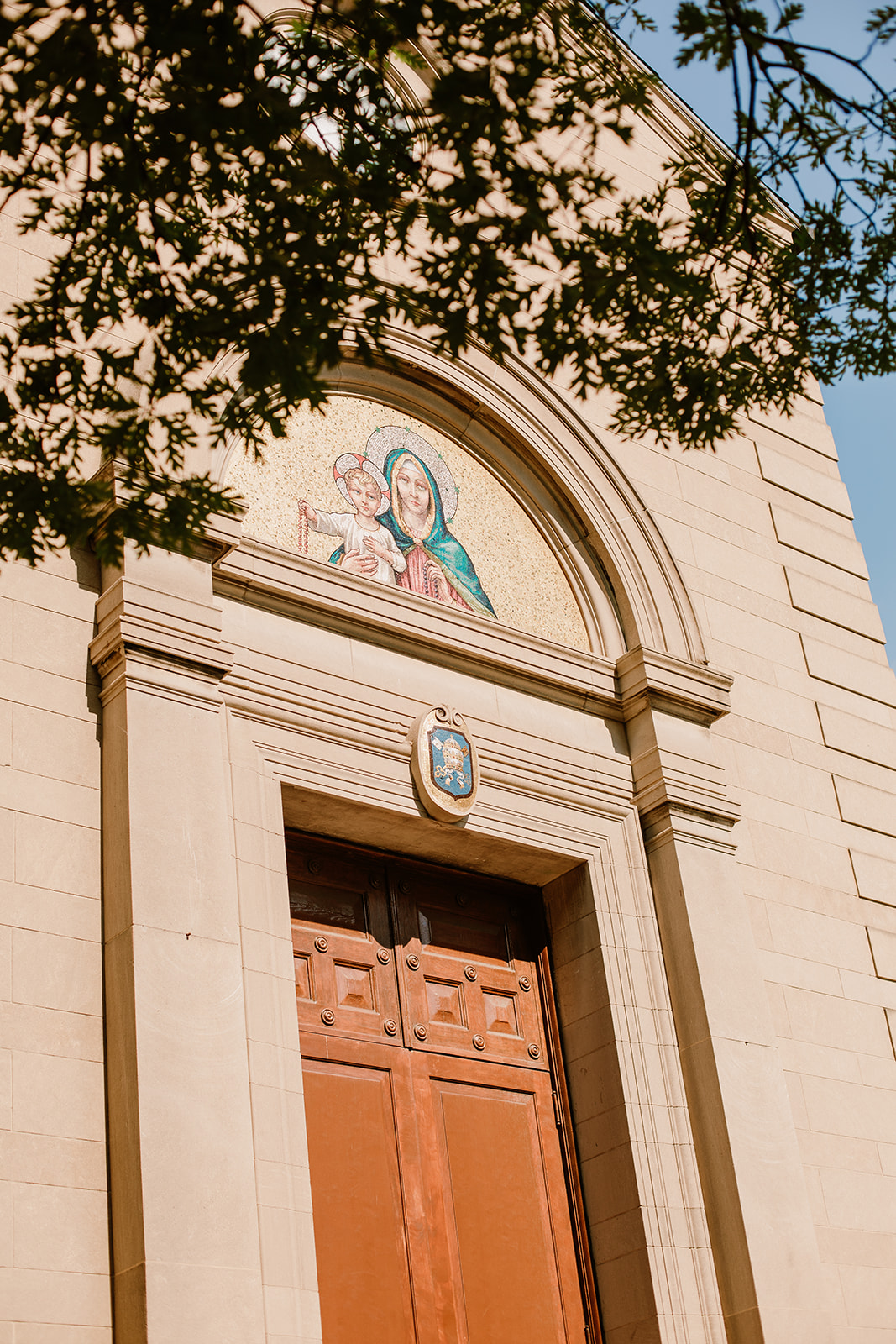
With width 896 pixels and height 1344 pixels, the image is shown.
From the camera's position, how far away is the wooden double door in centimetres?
765

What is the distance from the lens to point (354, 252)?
5.70 metres

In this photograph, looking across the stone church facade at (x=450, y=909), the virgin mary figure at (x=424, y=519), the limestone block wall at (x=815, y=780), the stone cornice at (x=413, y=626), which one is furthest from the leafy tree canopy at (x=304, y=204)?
the limestone block wall at (x=815, y=780)

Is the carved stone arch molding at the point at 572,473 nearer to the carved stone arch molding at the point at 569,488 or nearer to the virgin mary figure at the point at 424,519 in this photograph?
the carved stone arch molding at the point at 569,488

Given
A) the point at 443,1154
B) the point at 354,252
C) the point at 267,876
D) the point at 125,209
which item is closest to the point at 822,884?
the point at 443,1154

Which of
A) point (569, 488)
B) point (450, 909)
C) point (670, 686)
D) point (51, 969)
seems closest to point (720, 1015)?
point (450, 909)

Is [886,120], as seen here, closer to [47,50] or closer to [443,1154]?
[47,50]

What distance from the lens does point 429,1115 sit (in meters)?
8.20

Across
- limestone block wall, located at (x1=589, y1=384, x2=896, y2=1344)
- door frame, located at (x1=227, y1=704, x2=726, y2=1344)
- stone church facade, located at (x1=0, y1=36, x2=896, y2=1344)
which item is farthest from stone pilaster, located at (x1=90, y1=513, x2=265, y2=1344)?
limestone block wall, located at (x1=589, y1=384, x2=896, y2=1344)

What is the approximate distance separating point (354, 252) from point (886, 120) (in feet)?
6.59

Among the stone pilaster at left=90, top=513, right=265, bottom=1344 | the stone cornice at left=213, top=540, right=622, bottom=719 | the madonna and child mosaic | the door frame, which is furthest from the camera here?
the madonna and child mosaic

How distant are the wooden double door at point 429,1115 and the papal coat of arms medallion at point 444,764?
554 mm

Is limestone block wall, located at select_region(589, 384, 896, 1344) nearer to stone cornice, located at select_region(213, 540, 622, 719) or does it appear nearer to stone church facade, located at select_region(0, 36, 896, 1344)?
stone church facade, located at select_region(0, 36, 896, 1344)

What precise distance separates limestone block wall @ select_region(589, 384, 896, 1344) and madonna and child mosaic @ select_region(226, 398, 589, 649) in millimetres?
1218

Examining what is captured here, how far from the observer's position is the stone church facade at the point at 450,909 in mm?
6516
